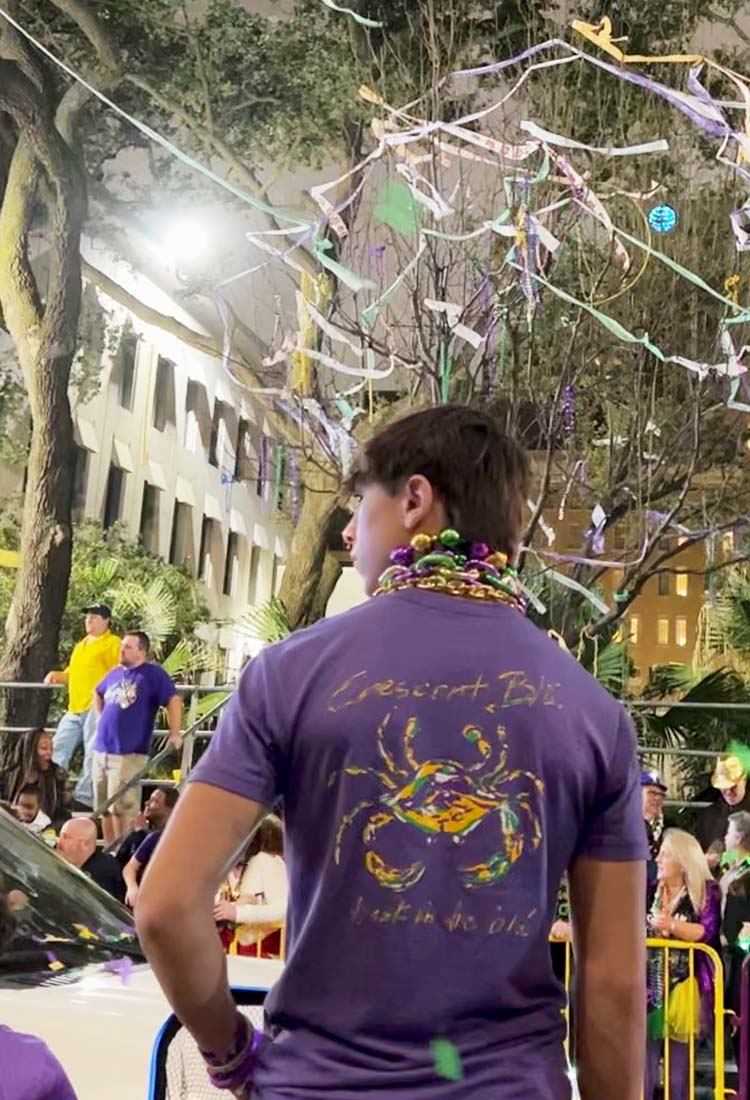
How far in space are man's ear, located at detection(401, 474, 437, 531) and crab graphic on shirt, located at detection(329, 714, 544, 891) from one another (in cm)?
→ 20

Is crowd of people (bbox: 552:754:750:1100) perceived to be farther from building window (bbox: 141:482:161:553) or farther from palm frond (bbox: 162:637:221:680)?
building window (bbox: 141:482:161:553)

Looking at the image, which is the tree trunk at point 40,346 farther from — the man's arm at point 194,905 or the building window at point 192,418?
the man's arm at point 194,905

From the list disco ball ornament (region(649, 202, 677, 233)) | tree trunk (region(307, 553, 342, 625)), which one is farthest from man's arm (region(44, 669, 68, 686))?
disco ball ornament (region(649, 202, 677, 233))

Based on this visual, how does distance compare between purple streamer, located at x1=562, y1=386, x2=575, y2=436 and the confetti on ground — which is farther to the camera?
purple streamer, located at x1=562, y1=386, x2=575, y2=436

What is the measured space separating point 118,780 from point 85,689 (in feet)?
2.81

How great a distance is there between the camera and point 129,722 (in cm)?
752

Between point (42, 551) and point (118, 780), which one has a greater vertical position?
point (42, 551)

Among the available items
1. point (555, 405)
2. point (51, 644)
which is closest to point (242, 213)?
point (555, 405)

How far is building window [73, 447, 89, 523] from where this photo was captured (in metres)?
10.0

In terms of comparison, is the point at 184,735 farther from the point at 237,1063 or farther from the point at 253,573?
the point at 237,1063

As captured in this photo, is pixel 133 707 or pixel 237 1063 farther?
pixel 133 707

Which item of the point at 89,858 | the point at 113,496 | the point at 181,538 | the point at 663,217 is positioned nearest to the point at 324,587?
the point at 181,538

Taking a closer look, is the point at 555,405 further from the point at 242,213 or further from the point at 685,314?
the point at 242,213

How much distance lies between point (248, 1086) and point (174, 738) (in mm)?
6379
